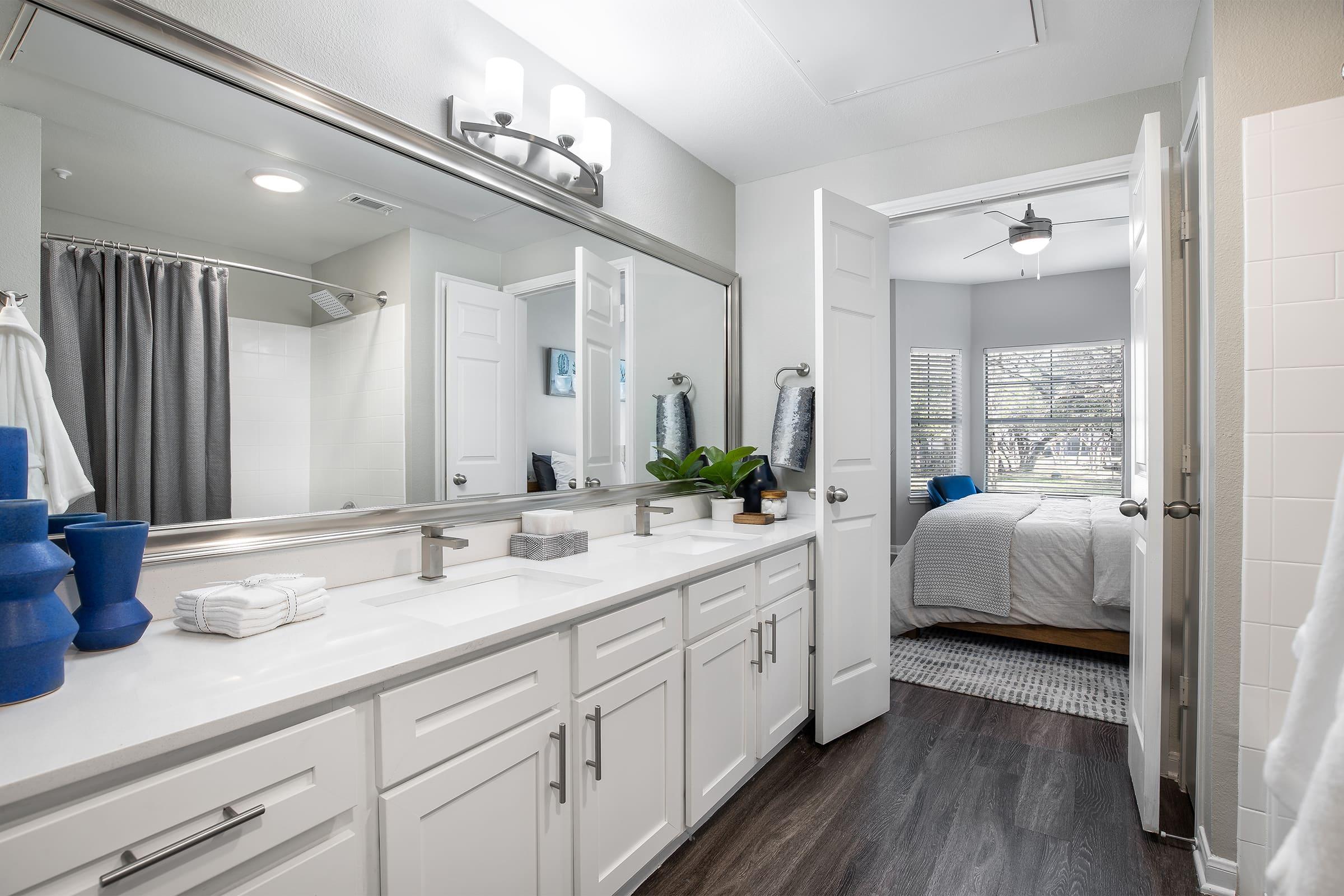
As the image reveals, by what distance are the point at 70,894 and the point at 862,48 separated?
8.81 ft

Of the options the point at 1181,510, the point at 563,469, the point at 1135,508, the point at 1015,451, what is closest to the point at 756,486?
the point at 563,469

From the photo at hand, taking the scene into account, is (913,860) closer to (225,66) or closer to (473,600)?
(473,600)

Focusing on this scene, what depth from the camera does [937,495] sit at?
6000mm

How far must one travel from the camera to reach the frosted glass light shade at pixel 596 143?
7.54 ft

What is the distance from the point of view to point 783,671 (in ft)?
7.80

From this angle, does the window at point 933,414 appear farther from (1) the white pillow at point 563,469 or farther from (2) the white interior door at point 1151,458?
(1) the white pillow at point 563,469

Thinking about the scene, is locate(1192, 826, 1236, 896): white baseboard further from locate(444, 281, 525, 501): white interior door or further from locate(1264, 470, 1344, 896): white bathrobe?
locate(444, 281, 525, 501): white interior door

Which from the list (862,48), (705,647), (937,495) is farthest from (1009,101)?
(937,495)

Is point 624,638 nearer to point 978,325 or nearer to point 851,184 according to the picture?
point 851,184

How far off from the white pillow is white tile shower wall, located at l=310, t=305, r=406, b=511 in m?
0.60

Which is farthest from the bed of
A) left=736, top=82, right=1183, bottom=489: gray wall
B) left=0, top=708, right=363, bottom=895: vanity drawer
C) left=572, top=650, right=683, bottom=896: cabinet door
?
left=0, top=708, right=363, bottom=895: vanity drawer

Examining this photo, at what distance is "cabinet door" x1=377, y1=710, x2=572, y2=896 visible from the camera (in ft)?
3.59

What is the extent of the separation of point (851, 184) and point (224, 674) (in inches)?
117

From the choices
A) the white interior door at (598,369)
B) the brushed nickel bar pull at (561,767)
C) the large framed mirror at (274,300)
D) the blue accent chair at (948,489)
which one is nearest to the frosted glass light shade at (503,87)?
the large framed mirror at (274,300)
